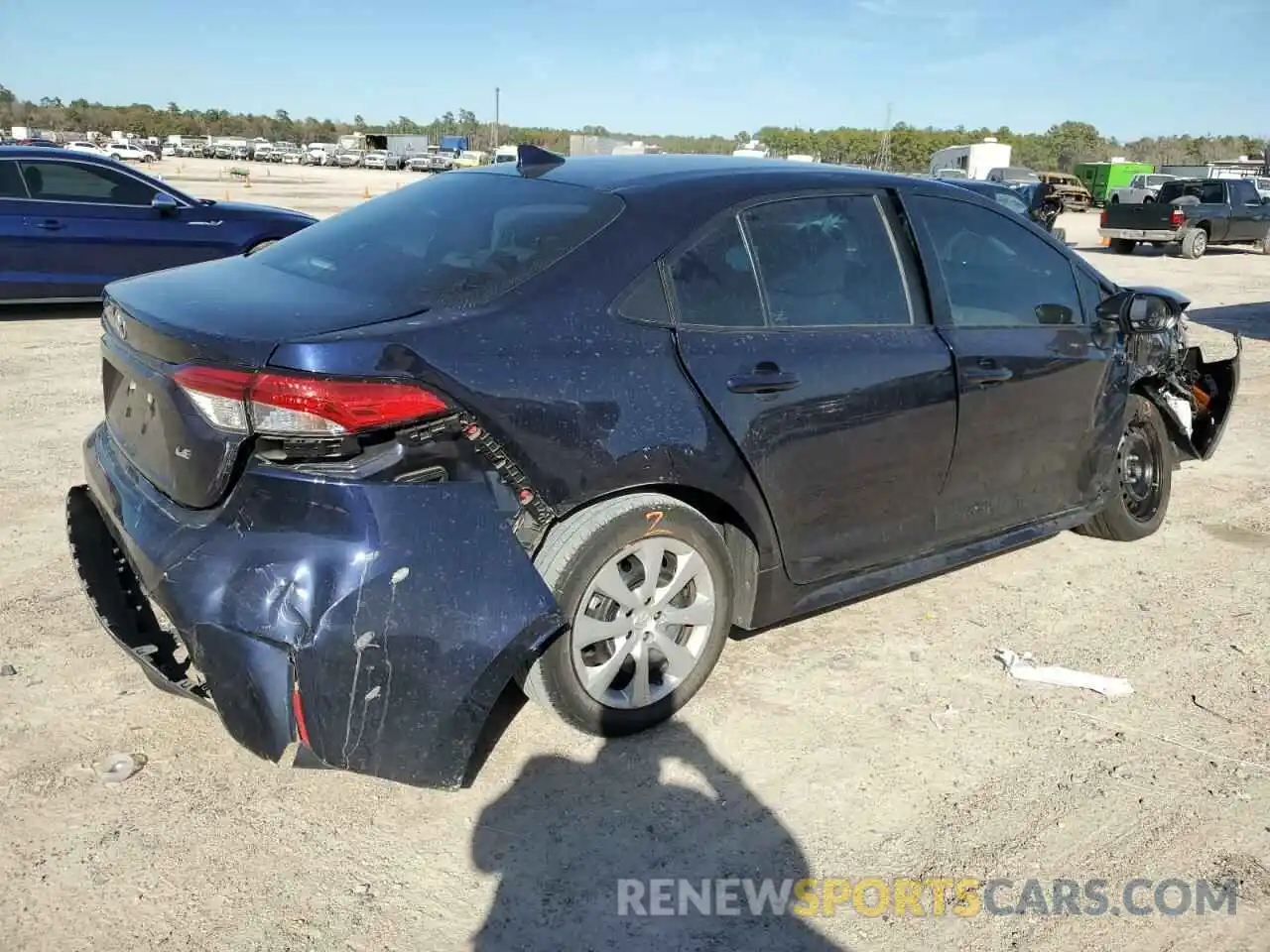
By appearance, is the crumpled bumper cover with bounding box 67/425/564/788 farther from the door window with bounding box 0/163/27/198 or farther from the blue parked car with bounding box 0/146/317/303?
the door window with bounding box 0/163/27/198

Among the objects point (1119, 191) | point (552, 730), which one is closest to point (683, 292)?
point (552, 730)

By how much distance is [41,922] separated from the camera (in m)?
2.37

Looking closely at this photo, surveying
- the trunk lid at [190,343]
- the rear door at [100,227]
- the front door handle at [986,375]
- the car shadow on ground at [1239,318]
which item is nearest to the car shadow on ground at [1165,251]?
the car shadow on ground at [1239,318]

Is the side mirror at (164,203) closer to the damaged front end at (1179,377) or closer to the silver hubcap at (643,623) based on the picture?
the silver hubcap at (643,623)

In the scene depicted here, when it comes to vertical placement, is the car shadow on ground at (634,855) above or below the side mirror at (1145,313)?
below

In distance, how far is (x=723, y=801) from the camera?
116 inches

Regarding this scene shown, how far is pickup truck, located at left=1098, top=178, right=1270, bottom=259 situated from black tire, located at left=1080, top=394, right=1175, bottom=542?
19746 mm

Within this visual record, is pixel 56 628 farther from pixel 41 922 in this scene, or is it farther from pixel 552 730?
pixel 552 730

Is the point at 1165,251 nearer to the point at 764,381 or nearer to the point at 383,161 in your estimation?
the point at 764,381

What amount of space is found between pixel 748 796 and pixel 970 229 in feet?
7.72

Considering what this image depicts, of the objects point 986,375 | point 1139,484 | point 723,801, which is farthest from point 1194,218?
point 723,801

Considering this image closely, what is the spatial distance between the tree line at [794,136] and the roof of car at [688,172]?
49.2 meters

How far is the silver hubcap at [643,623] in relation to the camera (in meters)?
2.99

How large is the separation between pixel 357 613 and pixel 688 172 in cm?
184
